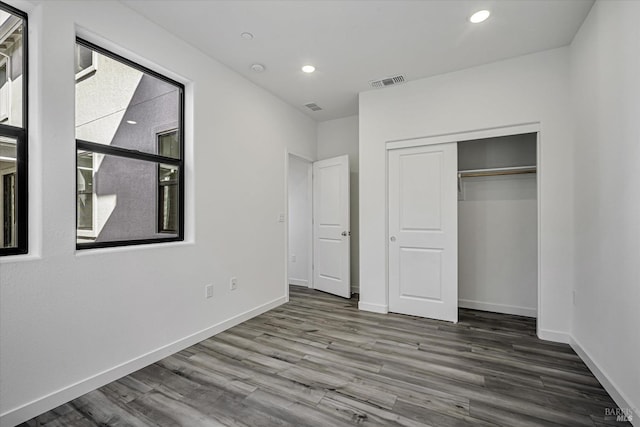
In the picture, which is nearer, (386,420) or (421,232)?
(386,420)

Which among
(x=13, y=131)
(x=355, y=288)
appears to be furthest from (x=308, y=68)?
(x=355, y=288)

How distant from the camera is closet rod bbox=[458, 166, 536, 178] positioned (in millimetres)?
3432

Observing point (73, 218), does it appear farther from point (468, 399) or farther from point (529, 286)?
point (529, 286)

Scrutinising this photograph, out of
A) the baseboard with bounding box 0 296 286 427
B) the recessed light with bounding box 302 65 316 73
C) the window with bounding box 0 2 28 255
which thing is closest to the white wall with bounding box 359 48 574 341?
the recessed light with bounding box 302 65 316 73

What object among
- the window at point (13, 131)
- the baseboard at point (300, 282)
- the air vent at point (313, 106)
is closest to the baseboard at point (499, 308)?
the baseboard at point (300, 282)

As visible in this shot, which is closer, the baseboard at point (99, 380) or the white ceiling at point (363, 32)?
the baseboard at point (99, 380)

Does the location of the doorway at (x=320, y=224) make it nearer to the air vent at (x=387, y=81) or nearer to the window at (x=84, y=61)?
the air vent at (x=387, y=81)

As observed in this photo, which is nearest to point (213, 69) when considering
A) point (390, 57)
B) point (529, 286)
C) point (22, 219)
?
point (390, 57)

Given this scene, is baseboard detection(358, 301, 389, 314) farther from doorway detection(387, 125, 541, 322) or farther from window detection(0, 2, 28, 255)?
window detection(0, 2, 28, 255)

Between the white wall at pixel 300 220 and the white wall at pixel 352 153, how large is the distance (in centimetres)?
56

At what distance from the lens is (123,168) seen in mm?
2387

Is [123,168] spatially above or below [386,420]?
above

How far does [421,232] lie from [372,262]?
0.70 meters

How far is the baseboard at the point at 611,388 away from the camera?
1.66 meters
